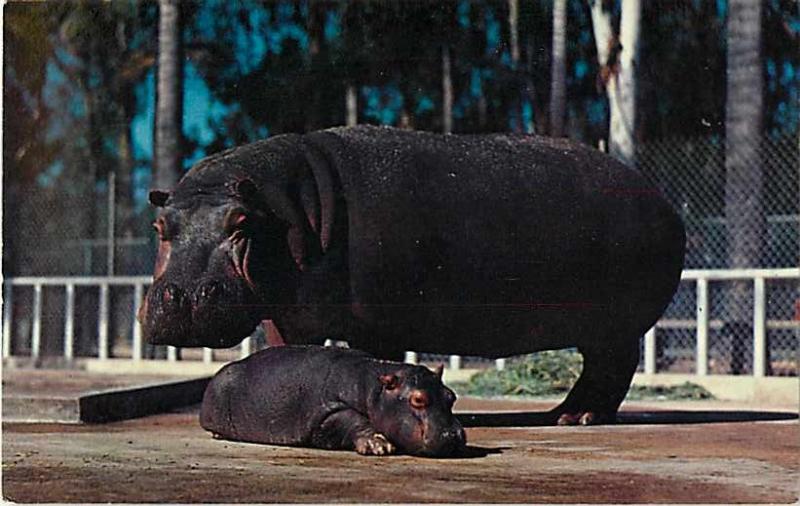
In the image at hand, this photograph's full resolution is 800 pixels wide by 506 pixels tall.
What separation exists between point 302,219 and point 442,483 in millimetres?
1802

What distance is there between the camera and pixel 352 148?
625cm

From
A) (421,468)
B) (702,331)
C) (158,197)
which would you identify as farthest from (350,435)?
(702,331)

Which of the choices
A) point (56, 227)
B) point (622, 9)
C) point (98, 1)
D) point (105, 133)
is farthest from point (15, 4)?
point (56, 227)

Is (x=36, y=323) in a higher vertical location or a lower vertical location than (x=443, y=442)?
higher

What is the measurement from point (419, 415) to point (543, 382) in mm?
5329

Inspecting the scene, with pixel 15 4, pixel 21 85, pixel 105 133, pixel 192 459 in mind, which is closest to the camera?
pixel 192 459

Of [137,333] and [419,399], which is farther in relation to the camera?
[137,333]

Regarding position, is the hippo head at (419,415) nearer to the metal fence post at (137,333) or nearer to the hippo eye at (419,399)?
the hippo eye at (419,399)

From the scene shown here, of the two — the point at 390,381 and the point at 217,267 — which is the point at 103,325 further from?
the point at 390,381

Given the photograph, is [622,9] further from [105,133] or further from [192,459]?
[192,459]

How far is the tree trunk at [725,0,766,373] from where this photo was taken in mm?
10953

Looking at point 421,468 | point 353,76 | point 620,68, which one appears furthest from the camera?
point 620,68

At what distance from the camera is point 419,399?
5.09 m

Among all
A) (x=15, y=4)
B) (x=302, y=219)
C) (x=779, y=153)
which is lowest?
(x=302, y=219)
